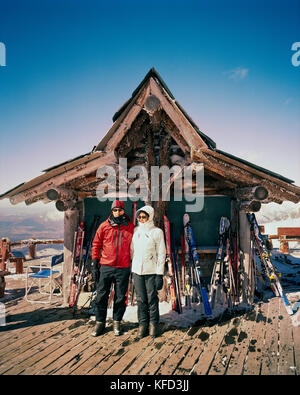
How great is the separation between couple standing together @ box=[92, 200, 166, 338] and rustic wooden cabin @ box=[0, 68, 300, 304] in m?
1.11

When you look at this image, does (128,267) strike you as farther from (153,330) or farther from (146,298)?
(153,330)

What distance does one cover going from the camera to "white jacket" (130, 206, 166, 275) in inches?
146

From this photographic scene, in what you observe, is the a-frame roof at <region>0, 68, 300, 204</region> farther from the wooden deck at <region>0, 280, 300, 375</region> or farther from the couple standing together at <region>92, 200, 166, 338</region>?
the wooden deck at <region>0, 280, 300, 375</region>

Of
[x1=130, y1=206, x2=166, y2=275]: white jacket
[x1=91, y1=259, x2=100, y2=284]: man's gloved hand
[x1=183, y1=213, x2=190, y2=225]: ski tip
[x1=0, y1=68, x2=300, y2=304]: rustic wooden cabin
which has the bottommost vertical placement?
[x1=91, y1=259, x2=100, y2=284]: man's gloved hand

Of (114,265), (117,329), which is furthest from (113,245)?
(117,329)

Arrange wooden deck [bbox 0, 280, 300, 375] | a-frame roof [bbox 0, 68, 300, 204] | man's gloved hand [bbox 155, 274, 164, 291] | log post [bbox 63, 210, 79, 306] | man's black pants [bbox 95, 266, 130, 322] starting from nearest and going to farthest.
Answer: wooden deck [bbox 0, 280, 300, 375] → man's gloved hand [bbox 155, 274, 164, 291] → man's black pants [bbox 95, 266, 130, 322] → a-frame roof [bbox 0, 68, 300, 204] → log post [bbox 63, 210, 79, 306]

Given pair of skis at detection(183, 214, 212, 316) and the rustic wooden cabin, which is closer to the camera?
the rustic wooden cabin

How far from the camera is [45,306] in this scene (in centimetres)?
518

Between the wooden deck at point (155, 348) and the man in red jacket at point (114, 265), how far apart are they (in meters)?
0.36

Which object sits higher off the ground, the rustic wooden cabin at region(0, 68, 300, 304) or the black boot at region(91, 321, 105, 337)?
the rustic wooden cabin at region(0, 68, 300, 304)

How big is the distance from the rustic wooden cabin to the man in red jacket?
3.96 ft

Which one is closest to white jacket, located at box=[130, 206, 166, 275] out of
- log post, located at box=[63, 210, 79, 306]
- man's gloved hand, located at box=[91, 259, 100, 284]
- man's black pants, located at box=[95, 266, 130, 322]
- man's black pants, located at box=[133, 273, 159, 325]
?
man's black pants, located at box=[133, 273, 159, 325]

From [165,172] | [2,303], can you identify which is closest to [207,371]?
[165,172]

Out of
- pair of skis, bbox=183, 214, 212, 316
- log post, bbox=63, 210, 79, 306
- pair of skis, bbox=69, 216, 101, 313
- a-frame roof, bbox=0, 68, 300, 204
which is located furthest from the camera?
log post, bbox=63, 210, 79, 306
